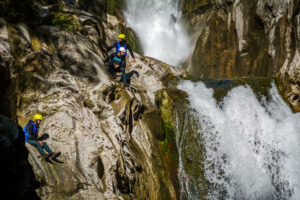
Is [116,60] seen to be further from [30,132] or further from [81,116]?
[30,132]

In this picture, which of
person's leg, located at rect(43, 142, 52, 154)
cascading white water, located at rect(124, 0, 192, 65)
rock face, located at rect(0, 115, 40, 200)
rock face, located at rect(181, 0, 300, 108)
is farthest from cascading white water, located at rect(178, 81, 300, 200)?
cascading white water, located at rect(124, 0, 192, 65)

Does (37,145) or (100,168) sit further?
(100,168)

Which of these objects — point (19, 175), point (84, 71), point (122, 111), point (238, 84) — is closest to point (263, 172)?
point (238, 84)

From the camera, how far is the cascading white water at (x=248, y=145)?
8188mm

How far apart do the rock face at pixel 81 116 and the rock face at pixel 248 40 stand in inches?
321

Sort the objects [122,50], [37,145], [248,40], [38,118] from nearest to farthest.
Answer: [37,145]
[38,118]
[122,50]
[248,40]

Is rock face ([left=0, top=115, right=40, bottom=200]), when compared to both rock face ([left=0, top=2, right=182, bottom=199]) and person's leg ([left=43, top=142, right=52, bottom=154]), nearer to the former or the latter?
rock face ([left=0, top=2, right=182, bottom=199])

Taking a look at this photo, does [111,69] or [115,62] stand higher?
[115,62]

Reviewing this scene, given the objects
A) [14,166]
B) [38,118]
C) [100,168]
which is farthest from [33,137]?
[14,166]

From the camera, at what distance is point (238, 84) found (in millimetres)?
11547

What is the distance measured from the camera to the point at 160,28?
1106 inches

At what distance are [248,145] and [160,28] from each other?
2173cm

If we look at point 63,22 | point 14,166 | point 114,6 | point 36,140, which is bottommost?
point 14,166

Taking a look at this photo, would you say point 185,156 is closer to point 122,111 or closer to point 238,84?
point 122,111
